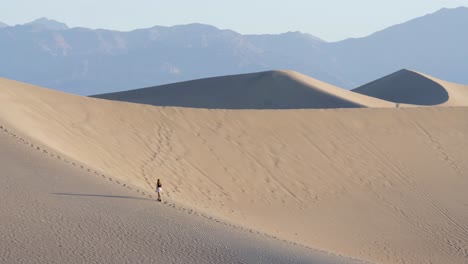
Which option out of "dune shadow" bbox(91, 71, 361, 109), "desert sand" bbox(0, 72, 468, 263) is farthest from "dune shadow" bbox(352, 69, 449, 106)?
"desert sand" bbox(0, 72, 468, 263)

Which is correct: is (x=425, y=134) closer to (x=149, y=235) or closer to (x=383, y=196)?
(x=383, y=196)

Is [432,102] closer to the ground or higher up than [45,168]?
closer to the ground

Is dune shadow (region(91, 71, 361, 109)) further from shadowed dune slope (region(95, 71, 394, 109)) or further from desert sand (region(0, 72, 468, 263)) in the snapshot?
desert sand (region(0, 72, 468, 263))

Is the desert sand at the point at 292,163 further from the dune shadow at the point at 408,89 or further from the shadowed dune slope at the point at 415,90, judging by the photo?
the dune shadow at the point at 408,89

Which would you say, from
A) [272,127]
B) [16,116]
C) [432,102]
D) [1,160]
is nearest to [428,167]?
[272,127]

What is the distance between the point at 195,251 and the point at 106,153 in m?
8.98

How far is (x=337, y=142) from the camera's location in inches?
915

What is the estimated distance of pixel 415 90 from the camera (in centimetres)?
6531

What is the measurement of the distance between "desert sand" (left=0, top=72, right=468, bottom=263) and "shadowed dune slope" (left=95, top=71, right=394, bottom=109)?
20.8 metres

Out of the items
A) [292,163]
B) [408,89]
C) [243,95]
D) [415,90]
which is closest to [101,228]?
[292,163]

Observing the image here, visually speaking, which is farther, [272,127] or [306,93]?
[306,93]

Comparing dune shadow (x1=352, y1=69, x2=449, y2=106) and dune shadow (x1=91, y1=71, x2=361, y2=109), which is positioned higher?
dune shadow (x1=91, y1=71, x2=361, y2=109)

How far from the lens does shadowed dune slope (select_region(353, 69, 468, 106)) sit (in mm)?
59969

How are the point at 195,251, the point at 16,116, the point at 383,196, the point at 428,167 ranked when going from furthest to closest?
the point at 428,167 < the point at 383,196 < the point at 16,116 < the point at 195,251
